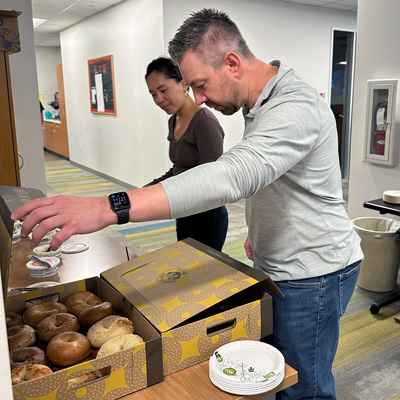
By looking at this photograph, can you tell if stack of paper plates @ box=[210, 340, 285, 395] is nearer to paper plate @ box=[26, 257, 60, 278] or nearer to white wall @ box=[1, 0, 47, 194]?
paper plate @ box=[26, 257, 60, 278]

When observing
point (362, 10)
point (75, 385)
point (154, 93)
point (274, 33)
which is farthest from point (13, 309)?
point (274, 33)

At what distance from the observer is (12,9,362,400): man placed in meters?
0.95

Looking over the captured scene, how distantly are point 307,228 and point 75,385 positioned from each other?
69 centimetres

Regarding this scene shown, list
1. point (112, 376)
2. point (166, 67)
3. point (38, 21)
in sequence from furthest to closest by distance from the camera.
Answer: point (38, 21) < point (166, 67) < point (112, 376)

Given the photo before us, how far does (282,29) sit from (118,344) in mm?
6055

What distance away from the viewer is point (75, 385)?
87 cm

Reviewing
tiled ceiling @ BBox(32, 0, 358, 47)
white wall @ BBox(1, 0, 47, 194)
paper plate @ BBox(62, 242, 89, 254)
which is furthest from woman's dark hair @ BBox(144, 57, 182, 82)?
tiled ceiling @ BBox(32, 0, 358, 47)

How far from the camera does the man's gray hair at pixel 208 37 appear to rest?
112cm

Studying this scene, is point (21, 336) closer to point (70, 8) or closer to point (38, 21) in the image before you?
point (70, 8)

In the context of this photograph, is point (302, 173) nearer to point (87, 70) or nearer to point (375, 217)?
point (375, 217)

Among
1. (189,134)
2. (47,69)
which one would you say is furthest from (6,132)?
(47,69)

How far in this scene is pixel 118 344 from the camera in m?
0.98

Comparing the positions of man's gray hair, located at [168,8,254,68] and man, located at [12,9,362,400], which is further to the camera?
man's gray hair, located at [168,8,254,68]

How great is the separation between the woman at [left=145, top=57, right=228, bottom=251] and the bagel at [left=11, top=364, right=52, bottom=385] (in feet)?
4.16
